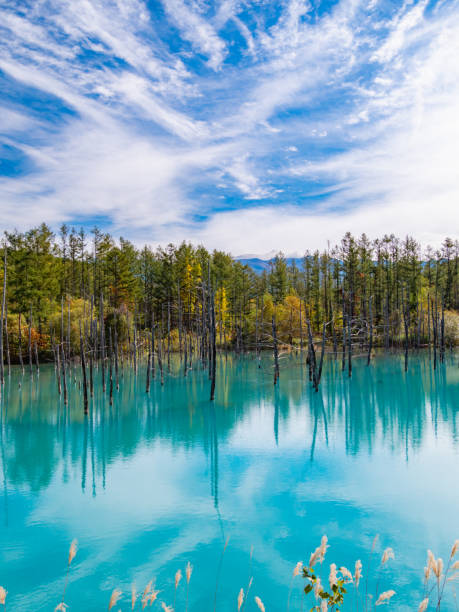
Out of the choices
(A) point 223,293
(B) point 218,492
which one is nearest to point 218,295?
(A) point 223,293

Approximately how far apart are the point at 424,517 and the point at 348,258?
144 ft

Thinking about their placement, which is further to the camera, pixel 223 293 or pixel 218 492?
pixel 223 293

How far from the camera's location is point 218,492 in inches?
440

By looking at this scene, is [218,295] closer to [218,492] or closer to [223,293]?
[223,293]

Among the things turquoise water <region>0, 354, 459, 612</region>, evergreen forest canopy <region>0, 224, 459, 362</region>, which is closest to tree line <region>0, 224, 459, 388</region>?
evergreen forest canopy <region>0, 224, 459, 362</region>

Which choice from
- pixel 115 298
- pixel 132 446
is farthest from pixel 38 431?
pixel 115 298

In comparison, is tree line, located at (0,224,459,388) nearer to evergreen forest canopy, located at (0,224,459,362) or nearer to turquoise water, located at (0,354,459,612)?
evergreen forest canopy, located at (0,224,459,362)

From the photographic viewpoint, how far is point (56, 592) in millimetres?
7102

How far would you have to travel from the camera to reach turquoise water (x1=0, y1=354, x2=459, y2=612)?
752 cm

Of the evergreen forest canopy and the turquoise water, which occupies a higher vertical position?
the evergreen forest canopy

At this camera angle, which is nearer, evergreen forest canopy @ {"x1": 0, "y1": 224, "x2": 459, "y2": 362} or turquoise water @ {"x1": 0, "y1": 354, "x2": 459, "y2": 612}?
turquoise water @ {"x1": 0, "y1": 354, "x2": 459, "y2": 612}

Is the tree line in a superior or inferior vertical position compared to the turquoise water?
superior

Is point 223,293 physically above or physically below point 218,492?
above

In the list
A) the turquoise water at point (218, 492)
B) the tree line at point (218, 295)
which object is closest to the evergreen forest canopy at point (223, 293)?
the tree line at point (218, 295)
